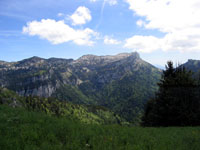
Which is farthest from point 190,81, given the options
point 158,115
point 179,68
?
point 158,115

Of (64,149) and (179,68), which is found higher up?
(179,68)

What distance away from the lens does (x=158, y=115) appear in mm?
24016

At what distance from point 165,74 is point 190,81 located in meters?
5.73

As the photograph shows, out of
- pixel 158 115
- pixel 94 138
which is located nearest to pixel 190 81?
pixel 158 115

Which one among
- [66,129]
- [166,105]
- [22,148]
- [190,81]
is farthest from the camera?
[190,81]

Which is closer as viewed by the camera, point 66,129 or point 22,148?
point 22,148

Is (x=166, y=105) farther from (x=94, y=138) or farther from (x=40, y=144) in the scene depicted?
(x=40, y=144)

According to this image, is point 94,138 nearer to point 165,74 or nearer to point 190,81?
point 190,81

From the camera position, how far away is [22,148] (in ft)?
16.9

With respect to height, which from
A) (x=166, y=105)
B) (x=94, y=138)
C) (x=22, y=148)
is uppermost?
(x=22, y=148)

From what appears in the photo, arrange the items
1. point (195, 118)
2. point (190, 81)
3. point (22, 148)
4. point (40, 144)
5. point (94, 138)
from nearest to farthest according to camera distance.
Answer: point (22, 148)
point (40, 144)
point (94, 138)
point (195, 118)
point (190, 81)

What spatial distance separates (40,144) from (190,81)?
27.7 meters

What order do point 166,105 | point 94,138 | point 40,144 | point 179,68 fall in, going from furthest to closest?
point 179,68 < point 166,105 < point 94,138 < point 40,144

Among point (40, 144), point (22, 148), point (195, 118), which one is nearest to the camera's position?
point (22, 148)
